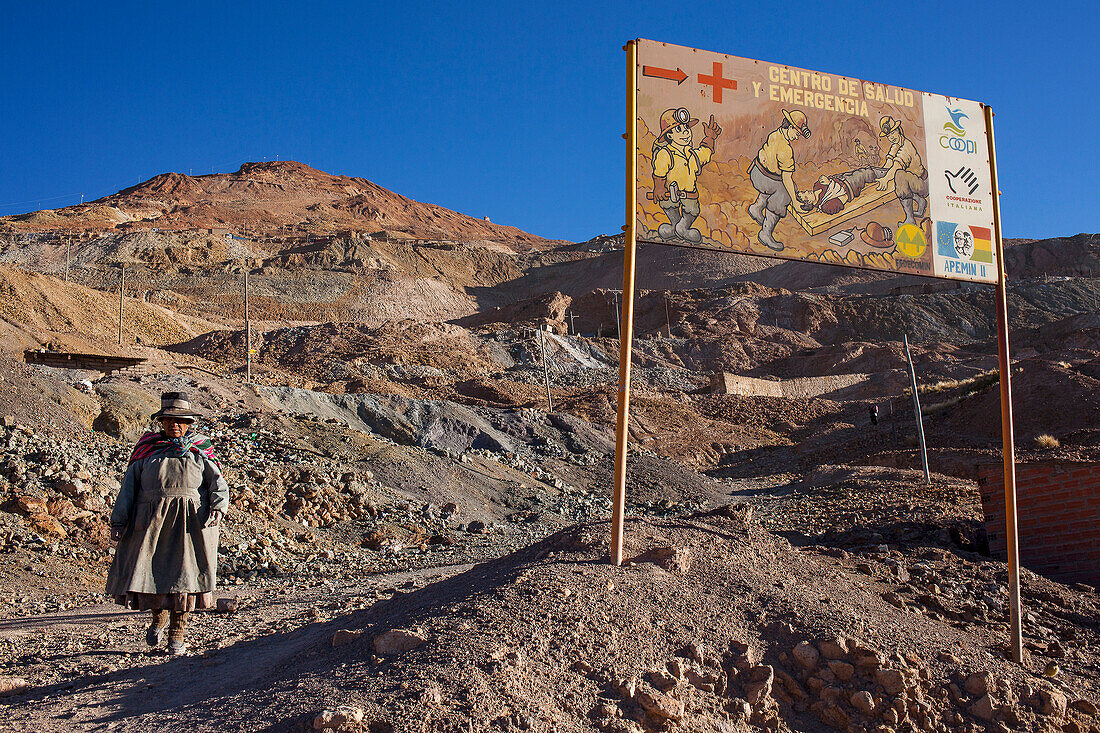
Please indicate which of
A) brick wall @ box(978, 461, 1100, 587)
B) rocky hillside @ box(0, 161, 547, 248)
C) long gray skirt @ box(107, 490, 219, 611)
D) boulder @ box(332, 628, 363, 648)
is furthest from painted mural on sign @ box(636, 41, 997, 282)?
rocky hillside @ box(0, 161, 547, 248)

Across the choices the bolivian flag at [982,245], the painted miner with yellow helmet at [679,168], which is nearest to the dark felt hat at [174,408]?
the painted miner with yellow helmet at [679,168]

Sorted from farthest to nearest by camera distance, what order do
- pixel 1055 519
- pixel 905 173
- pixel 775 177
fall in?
pixel 1055 519 → pixel 905 173 → pixel 775 177

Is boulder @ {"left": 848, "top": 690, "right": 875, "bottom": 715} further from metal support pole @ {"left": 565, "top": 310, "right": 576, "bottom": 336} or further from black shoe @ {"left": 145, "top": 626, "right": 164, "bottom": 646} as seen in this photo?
metal support pole @ {"left": 565, "top": 310, "right": 576, "bottom": 336}

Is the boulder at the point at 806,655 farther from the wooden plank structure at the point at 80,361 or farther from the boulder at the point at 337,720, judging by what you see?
the wooden plank structure at the point at 80,361

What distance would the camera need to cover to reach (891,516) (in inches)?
359

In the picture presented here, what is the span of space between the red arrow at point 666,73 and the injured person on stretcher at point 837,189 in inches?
42.4

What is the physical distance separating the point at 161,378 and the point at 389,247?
56200mm

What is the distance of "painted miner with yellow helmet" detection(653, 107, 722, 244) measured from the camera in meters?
4.96

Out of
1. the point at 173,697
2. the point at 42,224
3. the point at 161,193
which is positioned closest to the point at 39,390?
the point at 173,697

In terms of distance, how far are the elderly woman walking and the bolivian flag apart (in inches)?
196

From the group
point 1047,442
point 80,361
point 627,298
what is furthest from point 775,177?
point 80,361

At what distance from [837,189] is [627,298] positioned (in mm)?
1681

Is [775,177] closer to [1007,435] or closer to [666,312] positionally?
[1007,435]

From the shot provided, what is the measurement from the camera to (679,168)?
16.5 ft
